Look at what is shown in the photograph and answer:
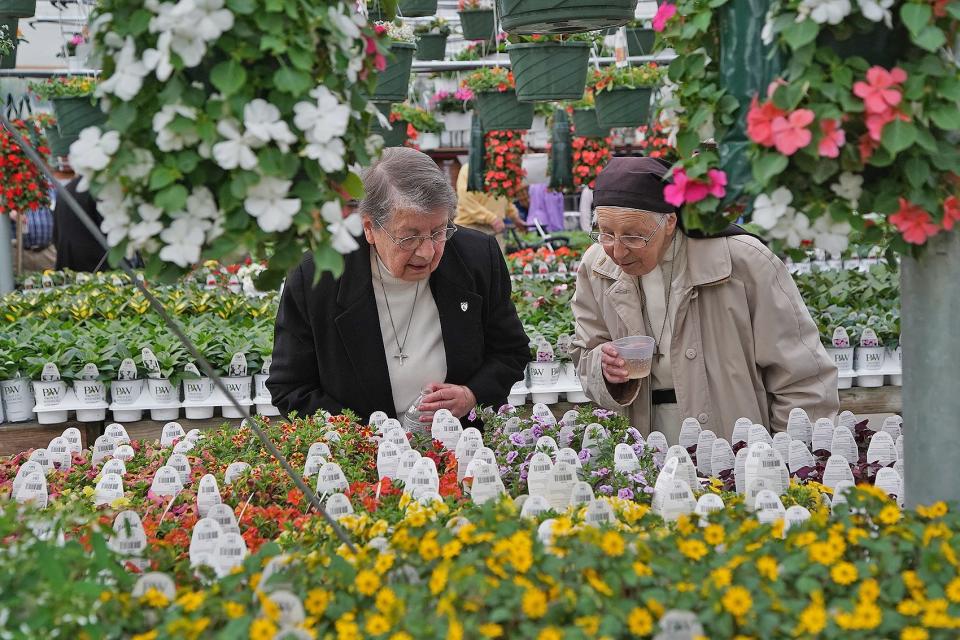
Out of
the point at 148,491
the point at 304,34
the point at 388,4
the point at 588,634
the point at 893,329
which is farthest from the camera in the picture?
the point at 893,329

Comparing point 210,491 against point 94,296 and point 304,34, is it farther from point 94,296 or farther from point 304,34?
point 94,296

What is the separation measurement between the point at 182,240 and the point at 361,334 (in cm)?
151

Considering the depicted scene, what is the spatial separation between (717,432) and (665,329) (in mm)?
322

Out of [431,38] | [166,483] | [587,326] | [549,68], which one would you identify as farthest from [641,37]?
[166,483]

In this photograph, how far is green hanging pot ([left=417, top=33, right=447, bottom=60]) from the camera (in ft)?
22.8

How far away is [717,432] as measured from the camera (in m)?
2.89

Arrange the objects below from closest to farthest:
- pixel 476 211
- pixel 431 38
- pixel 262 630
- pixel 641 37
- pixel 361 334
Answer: pixel 262 630, pixel 361 334, pixel 641 37, pixel 431 38, pixel 476 211

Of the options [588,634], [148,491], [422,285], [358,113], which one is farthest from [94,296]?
[588,634]

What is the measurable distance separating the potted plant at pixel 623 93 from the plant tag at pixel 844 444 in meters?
3.83

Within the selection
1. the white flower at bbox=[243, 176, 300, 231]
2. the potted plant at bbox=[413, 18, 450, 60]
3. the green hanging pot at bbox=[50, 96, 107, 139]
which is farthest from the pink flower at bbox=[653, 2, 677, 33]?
the potted plant at bbox=[413, 18, 450, 60]

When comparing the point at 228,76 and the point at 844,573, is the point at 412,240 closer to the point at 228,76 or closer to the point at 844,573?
the point at 228,76

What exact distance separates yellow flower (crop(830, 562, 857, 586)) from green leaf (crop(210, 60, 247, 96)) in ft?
3.34

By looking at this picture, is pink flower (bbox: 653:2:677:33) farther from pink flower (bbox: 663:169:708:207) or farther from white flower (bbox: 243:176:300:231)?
white flower (bbox: 243:176:300:231)

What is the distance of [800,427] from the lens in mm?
2547
